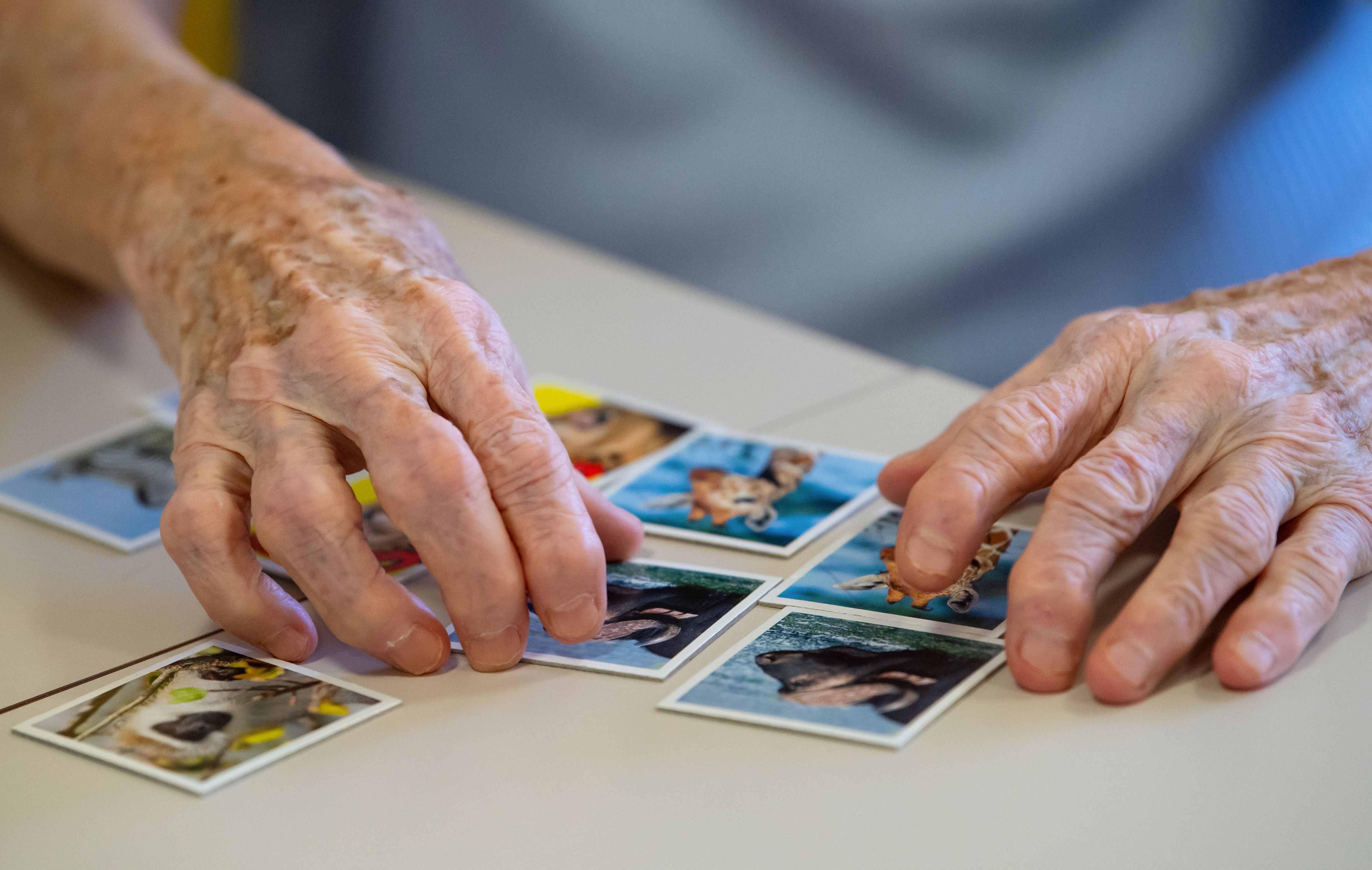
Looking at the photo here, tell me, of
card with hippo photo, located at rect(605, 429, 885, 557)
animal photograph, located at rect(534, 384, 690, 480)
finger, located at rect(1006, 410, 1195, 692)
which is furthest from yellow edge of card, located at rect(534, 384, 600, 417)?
finger, located at rect(1006, 410, 1195, 692)

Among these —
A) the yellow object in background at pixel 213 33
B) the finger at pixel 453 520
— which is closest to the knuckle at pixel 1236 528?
the finger at pixel 453 520

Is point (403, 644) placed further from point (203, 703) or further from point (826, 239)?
point (826, 239)

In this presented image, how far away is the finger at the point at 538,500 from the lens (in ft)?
2.34

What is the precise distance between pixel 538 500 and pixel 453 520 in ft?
0.18

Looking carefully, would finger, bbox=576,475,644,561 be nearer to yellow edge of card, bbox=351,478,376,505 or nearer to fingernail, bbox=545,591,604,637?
fingernail, bbox=545,591,604,637

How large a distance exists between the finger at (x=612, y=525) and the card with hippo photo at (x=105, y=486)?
0.37 metres

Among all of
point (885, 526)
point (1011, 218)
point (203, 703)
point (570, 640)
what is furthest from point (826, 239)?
point (203, 703)

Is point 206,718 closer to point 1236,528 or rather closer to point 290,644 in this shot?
point 290,644

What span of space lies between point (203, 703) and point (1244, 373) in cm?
70

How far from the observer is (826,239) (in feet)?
5.28

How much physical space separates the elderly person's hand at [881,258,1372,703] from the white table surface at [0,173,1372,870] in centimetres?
3

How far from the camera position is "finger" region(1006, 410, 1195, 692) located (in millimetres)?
666

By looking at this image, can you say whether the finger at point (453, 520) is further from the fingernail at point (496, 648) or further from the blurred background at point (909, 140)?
the blurred background at point (909, 140)

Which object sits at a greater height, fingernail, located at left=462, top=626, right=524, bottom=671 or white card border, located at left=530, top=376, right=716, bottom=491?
white card border, located at left=530, top=376, right=716, bottom=491
